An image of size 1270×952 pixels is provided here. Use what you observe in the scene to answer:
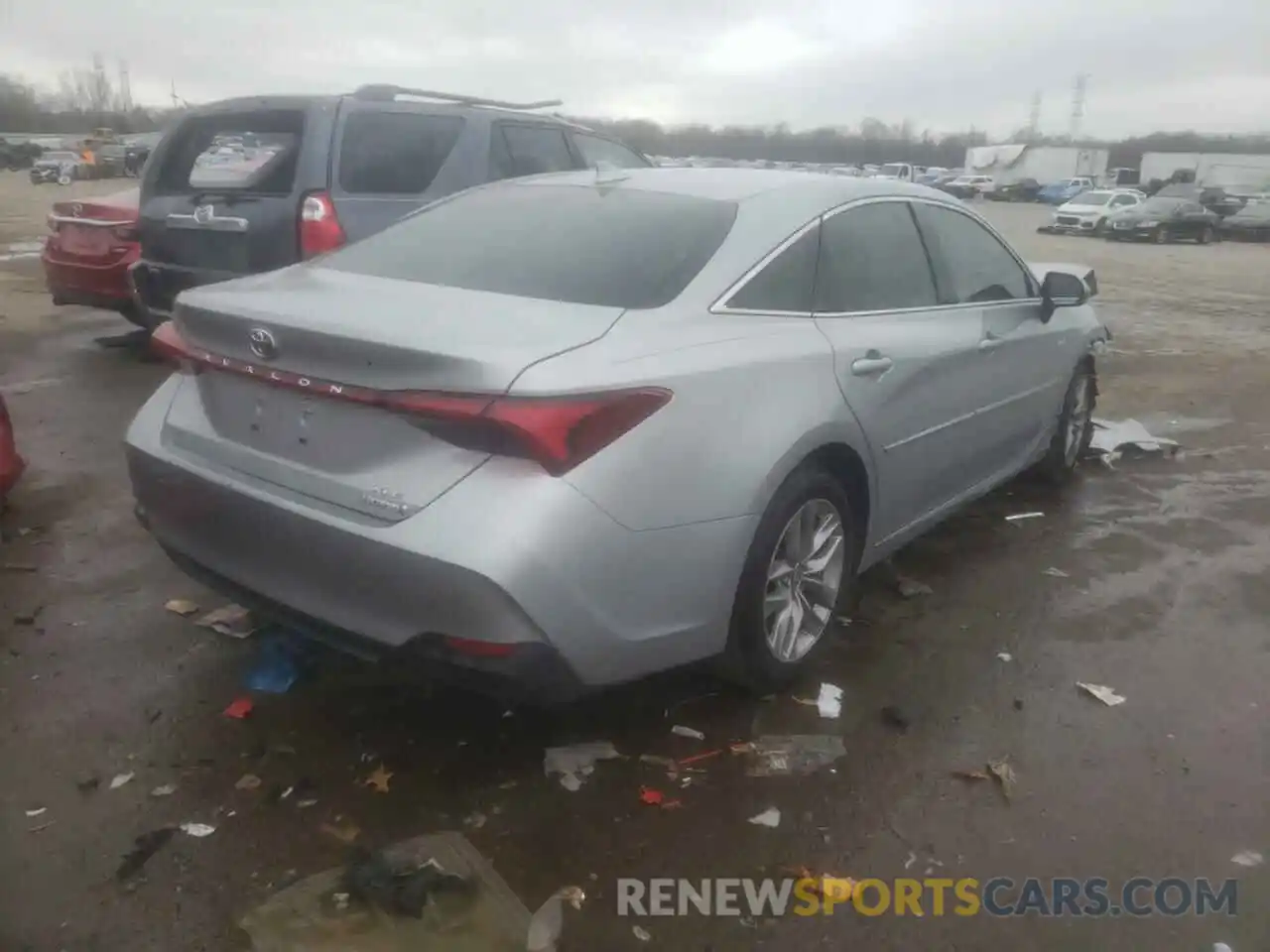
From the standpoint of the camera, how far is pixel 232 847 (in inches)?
107

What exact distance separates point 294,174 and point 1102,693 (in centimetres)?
486

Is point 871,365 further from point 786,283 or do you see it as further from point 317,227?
Result: point 317,227

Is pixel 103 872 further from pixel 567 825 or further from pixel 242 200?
pixel 242 200

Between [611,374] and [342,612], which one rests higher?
[611,374]

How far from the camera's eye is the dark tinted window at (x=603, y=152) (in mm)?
7934

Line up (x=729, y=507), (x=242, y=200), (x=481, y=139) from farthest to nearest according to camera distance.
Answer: (x=481, y=139)
(x=242, y=200)
(x=729, y=507)

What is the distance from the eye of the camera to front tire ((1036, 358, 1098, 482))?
571 centimetres

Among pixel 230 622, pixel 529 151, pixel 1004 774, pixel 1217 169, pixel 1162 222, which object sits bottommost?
pixel 1004 774

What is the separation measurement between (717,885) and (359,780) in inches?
40.6

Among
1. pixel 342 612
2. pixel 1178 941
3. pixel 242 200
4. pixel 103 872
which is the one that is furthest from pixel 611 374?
pixel 242 200

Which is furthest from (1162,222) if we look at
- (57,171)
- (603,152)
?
(57,171)

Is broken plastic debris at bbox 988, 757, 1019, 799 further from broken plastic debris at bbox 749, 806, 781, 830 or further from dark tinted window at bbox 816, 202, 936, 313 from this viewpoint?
dark tinted window at bbox 816, 202, 936, 313

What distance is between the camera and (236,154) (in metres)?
6.41

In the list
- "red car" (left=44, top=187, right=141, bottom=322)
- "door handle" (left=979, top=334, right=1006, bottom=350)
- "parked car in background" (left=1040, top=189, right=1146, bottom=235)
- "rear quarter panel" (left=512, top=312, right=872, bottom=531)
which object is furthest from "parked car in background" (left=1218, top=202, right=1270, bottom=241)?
"rear quarter panel" (left=512, top=312, right=872, bottom=531)
